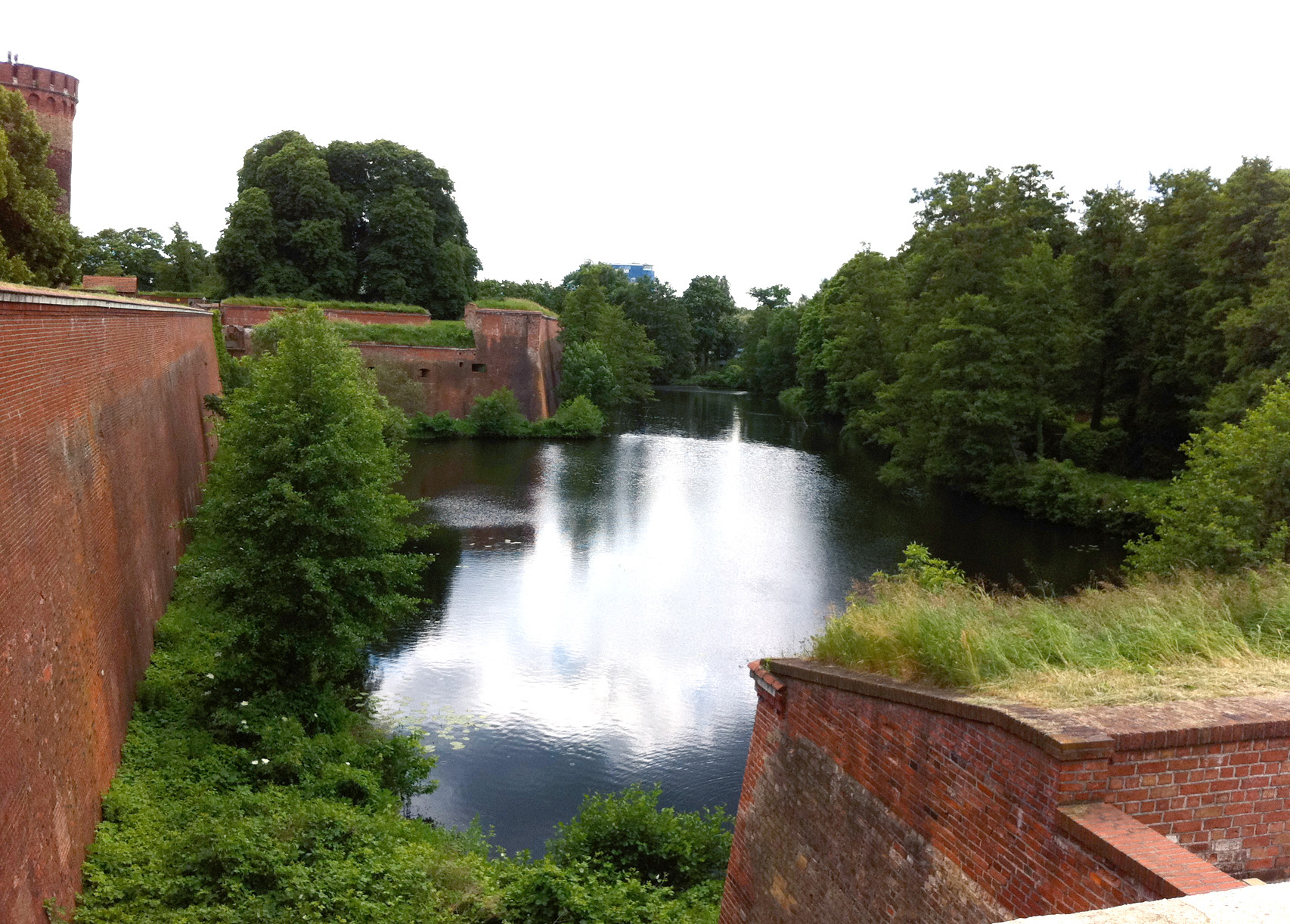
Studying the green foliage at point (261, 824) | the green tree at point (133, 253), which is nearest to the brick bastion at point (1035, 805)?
the green foliage at point (261, 824)

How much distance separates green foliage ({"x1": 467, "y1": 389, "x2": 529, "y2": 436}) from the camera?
35406 mm

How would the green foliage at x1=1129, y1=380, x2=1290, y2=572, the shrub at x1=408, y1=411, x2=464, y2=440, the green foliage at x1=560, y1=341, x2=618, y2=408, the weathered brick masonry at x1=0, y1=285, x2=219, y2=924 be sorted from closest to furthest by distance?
the weathered brick masonry at x1=0, y1=285, x2=219, y2=924 → the green foliage at x1=1129, y1=380, x2=1290, y2=572 → the shrub at x1=408, y1=411, x2=464, y2=440 → the green foliage at x1=560, y1=341, x2=618, y2=408

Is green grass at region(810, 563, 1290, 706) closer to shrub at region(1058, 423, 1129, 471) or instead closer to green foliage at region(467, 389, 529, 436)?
shrub at region(1058, 423, 1129, 471)

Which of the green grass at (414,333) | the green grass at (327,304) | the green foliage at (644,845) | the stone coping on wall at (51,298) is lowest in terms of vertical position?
the green foliage at (644,845)

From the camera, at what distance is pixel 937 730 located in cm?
441

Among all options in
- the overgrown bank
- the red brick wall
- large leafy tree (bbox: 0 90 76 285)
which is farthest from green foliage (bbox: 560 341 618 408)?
the overgrown bank

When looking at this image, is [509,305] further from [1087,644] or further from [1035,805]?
[1035,805]

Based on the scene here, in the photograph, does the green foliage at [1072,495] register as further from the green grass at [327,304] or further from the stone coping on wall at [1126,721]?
the green grass at [327,304]

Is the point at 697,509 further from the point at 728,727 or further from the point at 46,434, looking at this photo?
the point at 46,434

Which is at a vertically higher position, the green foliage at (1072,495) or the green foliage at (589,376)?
the green foliage at (589,376)

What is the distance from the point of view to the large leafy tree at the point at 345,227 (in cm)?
3650

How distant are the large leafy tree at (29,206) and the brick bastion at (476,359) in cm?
1837

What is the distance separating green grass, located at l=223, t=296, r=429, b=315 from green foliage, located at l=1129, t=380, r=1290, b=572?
1062 inches

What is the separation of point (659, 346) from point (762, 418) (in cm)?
1857
